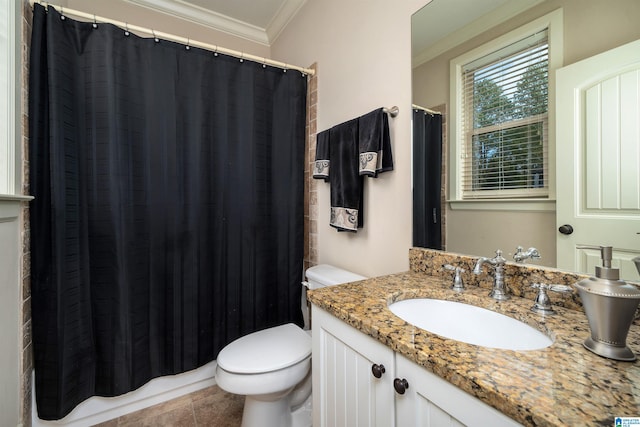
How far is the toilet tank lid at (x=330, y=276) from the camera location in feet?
4.49

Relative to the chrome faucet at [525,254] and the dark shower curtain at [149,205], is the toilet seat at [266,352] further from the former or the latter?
the chrome faucet at [525,254]

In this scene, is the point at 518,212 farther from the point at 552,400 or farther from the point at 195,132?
the point at 195,132

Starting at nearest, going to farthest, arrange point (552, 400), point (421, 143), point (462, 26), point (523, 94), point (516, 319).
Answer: point (552, 400) < point (516, 319) < point (523, 94) < point (462, 26) < point (421, 143)

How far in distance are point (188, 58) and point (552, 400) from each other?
6.43ft

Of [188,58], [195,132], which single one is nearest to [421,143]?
[195,132]

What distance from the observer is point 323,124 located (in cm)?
176

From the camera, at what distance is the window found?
82 centimetres

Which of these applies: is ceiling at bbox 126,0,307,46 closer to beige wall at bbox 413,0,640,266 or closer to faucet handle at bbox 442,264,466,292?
beige wall at bbox 413,0,640,266

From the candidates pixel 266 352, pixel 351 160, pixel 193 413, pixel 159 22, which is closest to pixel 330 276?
pixel 266 352

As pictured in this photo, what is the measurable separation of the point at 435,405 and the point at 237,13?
8.78 ft

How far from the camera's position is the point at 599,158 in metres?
0.71

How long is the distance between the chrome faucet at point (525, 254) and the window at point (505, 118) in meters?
0.16

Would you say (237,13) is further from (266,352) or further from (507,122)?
(266,352)

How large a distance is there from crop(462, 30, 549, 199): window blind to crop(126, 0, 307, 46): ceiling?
5.02ft
